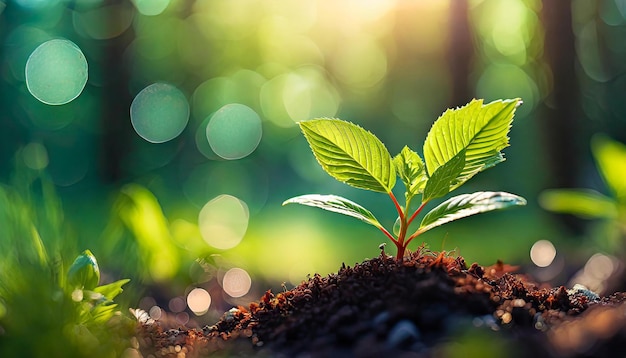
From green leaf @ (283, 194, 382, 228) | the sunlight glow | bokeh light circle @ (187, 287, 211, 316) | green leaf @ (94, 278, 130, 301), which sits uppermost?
green leaf @ (283, 194, 382, 228)

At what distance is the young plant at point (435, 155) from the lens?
170 cm

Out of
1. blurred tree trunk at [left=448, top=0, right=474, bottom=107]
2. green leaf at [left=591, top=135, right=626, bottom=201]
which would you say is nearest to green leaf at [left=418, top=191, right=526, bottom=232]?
green leaf at [left=591, top=135, right=626, bottom=201]

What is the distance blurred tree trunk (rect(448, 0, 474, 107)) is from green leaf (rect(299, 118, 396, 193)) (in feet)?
29.9

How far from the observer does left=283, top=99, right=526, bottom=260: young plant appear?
170 cm

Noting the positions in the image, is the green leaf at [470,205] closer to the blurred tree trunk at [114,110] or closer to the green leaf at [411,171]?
the green leaf at [411,171]

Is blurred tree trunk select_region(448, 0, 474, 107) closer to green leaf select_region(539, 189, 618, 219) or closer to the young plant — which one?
green leaf select_region(539, 189, 618, 219)

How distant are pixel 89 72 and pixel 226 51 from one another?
5.09 metres

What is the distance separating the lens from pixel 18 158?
1694 mm

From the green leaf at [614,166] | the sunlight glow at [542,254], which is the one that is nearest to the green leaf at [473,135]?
the green leaf at [614,166]

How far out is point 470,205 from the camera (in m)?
1.68

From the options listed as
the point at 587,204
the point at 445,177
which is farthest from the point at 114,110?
the point at 445,177

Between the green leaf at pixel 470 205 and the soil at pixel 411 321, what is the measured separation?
0.13 m

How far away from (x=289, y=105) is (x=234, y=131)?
3530 millimetres

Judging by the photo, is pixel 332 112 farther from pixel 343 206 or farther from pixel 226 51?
pixel 343 206
